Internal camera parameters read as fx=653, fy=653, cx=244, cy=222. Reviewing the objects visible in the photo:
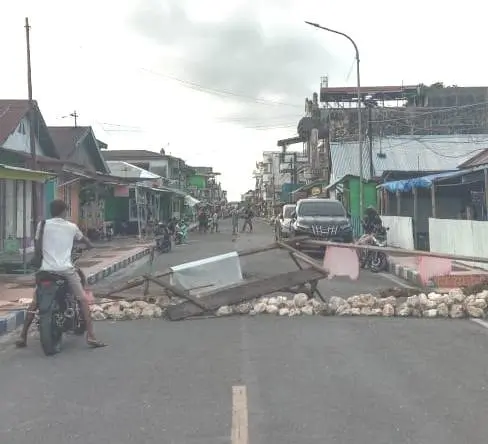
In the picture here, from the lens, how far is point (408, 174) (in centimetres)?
3102

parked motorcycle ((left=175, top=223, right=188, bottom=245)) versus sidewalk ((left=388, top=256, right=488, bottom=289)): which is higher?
parked motorcycle ((left=175, top=223, right=188, bottom=245))

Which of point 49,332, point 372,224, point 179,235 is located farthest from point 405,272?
point 179,235

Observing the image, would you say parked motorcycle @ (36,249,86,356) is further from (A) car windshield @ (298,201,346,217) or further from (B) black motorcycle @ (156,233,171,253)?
(B) black motorcycle @ (156,233,171,253)

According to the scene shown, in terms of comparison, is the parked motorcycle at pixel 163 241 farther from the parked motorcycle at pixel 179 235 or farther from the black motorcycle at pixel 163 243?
the parked motorcycle at pixel 179 235

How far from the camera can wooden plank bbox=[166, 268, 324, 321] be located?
9.75 meters

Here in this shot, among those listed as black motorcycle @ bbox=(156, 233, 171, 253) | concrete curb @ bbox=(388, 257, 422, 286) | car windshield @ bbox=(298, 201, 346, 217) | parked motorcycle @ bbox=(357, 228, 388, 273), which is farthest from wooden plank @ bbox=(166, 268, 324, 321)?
black motorcycle @ bbox=(156, 233, 171, 253)

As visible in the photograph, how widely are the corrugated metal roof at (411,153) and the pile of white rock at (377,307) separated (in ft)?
79.1

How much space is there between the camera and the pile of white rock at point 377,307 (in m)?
9.82

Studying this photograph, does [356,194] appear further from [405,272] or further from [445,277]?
[445,277]

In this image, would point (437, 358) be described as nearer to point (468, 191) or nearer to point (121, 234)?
point (468, 191)

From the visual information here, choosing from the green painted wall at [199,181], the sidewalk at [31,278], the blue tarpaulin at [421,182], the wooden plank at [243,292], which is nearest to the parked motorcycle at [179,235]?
the sidewalk at [31,278]

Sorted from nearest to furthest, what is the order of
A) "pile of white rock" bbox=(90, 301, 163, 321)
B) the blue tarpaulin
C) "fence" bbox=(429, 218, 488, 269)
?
"pile of white rock" bbox=(90, 301, 163, 321)
"fence" bbox=(429, 218, 488, 269)
the blue tarpaulin

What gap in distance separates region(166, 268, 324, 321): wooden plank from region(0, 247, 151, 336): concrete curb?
2.26m

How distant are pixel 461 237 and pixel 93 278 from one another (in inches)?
361
